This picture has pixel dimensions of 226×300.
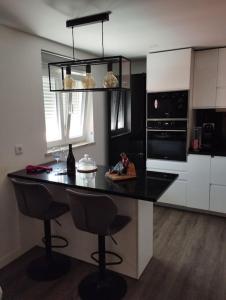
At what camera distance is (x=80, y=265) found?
8.36ft

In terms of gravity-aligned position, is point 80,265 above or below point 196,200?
below

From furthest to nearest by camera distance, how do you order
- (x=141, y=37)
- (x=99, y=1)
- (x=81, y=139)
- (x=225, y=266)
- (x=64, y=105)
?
(x=81, y=139)
(x=64, y=105)
(x=141, y=37)
(x=225, y=266)
(x=99, y=1)

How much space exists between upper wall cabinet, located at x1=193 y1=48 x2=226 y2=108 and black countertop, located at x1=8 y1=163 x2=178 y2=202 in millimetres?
1761

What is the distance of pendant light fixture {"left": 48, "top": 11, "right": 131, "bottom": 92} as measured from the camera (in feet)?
6.84

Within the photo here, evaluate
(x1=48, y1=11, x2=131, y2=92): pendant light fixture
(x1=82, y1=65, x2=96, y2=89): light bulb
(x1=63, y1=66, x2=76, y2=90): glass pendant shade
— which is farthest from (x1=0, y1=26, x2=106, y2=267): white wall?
(x1=82, y1=65, x2=96, y2=89): light bulb

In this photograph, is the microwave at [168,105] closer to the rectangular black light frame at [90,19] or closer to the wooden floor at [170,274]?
the wooden floor at [170,274]

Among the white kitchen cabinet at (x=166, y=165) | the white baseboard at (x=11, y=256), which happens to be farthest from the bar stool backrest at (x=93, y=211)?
the white kitchen cabinet at (x=166, y=165)

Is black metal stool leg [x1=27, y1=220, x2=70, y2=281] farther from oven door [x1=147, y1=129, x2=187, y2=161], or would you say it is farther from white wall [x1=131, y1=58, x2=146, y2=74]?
white wall [x1=131, y1=58, x2=146, y2=74]

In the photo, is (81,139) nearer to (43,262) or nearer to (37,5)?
(43,262)

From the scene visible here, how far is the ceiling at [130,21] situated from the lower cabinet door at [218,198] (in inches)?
78.1

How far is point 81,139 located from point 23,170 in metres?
1.42

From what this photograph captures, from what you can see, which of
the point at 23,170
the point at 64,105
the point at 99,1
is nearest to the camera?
the point at 99,1

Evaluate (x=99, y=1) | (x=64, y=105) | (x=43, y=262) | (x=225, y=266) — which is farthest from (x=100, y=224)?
(x=64, y=105)

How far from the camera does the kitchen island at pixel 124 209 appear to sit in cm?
209
